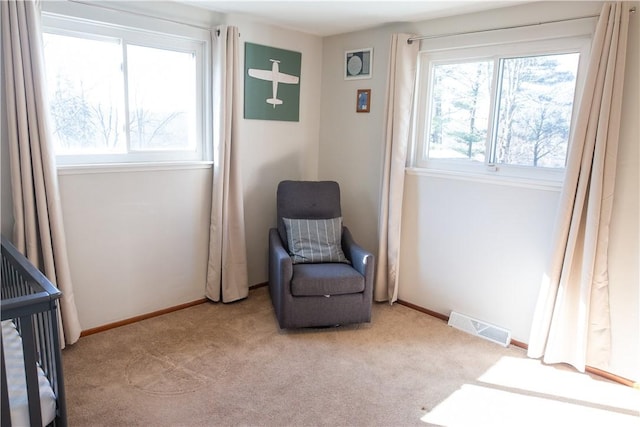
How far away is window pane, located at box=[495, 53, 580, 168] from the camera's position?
2766 mm

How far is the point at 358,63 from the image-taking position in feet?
12.2

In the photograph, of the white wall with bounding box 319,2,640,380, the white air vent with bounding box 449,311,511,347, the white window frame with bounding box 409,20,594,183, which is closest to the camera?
the white wall with bounding box 319,2,640,380

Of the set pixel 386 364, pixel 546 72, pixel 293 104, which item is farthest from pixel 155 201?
pixel 546 72

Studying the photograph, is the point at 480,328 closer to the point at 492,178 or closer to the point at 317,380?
the point at 492,178

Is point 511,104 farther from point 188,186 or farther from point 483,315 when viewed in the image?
point 188,186

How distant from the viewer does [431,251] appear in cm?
345

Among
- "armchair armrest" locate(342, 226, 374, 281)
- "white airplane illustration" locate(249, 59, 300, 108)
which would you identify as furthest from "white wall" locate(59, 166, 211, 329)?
"armchair armrest" locate(342, 226, 374, 281)

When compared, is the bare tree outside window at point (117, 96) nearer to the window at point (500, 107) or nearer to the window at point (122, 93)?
the window at point (122, 93)

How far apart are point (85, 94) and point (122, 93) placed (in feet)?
0.74

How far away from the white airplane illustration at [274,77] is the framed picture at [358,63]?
47cm

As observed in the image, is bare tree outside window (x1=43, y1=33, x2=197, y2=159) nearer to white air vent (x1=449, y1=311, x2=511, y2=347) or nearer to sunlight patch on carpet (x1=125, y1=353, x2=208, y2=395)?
sunlight patch on carpet (x1=125, y1=353, x2=208, y2=395)

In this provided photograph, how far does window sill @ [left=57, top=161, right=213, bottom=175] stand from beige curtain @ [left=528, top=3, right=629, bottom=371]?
2497 millimetres

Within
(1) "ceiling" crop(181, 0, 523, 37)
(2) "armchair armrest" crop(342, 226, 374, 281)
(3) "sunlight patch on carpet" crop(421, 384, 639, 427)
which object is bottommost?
(3) "sunlight patch on carpet" crop(421, 384, 639, 427)

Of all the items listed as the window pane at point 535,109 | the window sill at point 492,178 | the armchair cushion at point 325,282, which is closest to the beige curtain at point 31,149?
the armchair cushion at point 325,282
